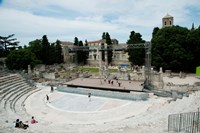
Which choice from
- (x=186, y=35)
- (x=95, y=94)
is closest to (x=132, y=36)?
(x=186, y=35)

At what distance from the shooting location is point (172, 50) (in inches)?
1596

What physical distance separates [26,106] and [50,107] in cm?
303

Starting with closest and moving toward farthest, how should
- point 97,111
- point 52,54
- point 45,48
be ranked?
point 97,111 < point 45,48 < point 52,54

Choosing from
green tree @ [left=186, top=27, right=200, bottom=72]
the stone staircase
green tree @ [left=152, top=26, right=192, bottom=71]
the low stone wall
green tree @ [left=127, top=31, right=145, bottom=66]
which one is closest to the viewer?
the stone staircase

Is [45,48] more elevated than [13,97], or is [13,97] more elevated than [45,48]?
[45,48]

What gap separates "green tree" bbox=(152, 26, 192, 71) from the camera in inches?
1569

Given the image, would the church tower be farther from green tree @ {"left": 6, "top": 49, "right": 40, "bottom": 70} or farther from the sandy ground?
the sandy ground

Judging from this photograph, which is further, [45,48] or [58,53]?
[58,53]

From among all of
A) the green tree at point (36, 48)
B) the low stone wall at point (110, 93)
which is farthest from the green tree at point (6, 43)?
the low stone wall at point (110, 93)

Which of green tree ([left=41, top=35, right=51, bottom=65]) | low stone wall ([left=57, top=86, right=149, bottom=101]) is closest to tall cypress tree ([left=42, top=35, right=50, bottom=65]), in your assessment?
green tree ([left=41, top=35, right=51, bottom=65])

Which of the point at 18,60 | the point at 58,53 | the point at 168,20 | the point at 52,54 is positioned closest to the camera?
the point at 18,60

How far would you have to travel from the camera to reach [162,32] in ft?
142

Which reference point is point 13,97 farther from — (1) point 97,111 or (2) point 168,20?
(2) point 168,20

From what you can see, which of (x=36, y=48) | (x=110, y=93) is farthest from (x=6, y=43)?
(x=110, y=93)
